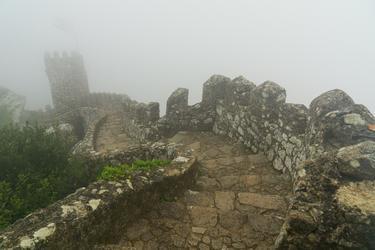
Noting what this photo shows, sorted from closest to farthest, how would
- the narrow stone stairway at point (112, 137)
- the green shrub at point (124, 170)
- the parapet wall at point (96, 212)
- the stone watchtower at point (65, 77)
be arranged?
the parapet wall at point (96, 212), the green shrub at point (124, 170), the narrow stone stairway at point (112, 137), the stone watchtower at point (65, 77)

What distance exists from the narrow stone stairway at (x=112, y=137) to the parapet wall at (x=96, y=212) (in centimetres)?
669

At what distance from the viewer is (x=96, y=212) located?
14.7ft

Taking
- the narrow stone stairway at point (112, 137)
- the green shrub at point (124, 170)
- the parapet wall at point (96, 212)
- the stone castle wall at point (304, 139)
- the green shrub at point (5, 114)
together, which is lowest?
the green shrub at point (5, 114)

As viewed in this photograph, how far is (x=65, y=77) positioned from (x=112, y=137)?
1766cm

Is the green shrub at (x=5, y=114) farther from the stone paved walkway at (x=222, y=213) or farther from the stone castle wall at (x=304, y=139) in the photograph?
the stone paved walkway at (x=222, y=213)

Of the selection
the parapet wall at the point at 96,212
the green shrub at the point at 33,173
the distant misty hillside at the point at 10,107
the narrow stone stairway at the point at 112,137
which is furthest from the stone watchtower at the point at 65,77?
the parapet wall at the point at 96,212

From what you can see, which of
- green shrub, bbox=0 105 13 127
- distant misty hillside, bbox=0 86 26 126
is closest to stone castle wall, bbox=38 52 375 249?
green shrub, bbox=0 105 13 127

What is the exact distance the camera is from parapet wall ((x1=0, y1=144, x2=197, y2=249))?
390 centimetres

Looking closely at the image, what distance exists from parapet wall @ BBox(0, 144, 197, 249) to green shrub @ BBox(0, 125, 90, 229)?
1555mm

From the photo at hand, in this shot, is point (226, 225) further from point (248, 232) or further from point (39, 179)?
point (39, 179)

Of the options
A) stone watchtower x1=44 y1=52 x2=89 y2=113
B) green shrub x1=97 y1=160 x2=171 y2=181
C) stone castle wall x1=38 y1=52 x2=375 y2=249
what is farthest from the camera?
stone watchtower x1=44 y1=52 x2=89 y2=113

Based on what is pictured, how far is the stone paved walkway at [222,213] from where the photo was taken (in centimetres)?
489

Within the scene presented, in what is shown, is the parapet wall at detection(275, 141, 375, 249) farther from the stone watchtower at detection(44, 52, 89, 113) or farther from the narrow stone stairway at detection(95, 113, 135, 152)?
the stone watchtower at detection(44, 52, 89, 113)

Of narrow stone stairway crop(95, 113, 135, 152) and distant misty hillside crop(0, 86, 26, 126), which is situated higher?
narrow stone stairway crop(95, 113, 135, 152)
